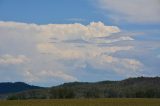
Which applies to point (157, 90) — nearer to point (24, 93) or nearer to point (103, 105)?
point (24, 93)

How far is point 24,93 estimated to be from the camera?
178000mm

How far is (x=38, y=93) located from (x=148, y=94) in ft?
152

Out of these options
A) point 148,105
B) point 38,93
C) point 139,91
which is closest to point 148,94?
point 139,91

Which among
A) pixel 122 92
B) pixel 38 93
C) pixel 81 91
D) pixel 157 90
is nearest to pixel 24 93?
pixel 38 93

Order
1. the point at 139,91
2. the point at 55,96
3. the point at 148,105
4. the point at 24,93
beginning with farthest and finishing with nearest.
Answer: the point at 24,93
the point at 139,91
the point at 55,96
the point at 148,105

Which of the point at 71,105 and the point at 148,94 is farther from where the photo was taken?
the point at 148,94

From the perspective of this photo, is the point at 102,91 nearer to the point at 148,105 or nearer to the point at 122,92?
the point at 122,92

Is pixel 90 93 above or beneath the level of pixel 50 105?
above

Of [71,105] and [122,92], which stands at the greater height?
[122,92]

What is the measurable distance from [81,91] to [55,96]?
95.1 ft

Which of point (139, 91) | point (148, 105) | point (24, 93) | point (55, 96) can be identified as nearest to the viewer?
point (148, 105)

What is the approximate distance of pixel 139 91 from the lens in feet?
541

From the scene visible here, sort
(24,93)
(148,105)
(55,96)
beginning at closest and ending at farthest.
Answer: (148,105) < (55,96) < (24,93)

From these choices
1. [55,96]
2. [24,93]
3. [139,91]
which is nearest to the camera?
[55,96]
